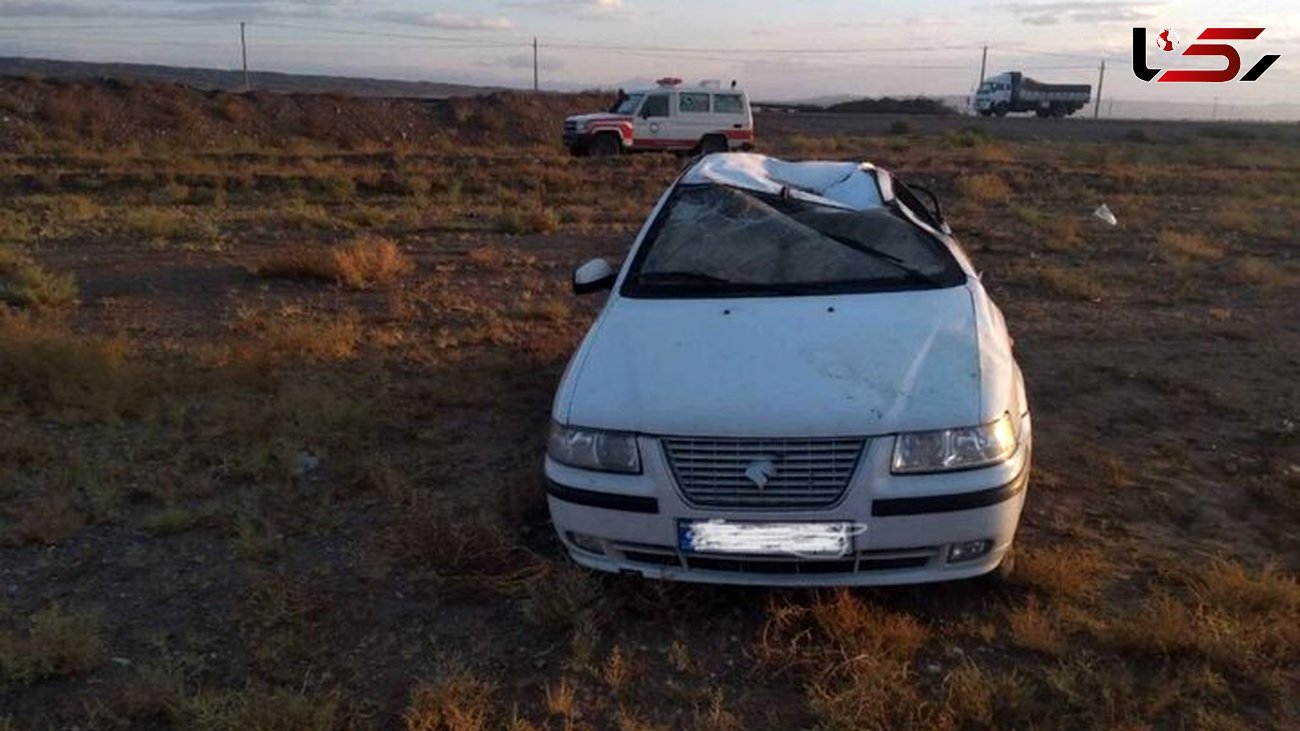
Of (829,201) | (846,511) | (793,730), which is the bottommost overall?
(793,730)

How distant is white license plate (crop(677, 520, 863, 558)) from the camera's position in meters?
3.23

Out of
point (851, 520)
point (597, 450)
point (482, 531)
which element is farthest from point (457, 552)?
point (851, 520)

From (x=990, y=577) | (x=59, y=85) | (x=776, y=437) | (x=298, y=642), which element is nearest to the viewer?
(x=776, y=437)

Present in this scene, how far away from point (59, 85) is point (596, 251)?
1206 inches

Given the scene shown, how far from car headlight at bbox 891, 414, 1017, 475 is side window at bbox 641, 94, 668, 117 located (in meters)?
22.6

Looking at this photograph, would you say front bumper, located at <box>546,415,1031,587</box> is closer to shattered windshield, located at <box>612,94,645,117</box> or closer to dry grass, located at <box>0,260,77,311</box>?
dry grass, located at <box>0,260,77,311</box>

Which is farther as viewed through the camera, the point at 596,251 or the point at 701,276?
the point at 596,251

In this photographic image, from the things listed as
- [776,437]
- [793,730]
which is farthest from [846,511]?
[793,730]

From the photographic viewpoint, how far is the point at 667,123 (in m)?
25.2

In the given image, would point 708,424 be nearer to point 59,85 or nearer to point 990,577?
point 990,577

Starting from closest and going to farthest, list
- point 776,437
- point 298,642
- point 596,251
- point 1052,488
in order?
point 776,437 → point 298,642 → point 1052,488 → point 596,251

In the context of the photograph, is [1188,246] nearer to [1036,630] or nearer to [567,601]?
[1036,630]

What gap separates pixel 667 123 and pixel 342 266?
1721cm

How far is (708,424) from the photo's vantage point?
3.30 m
